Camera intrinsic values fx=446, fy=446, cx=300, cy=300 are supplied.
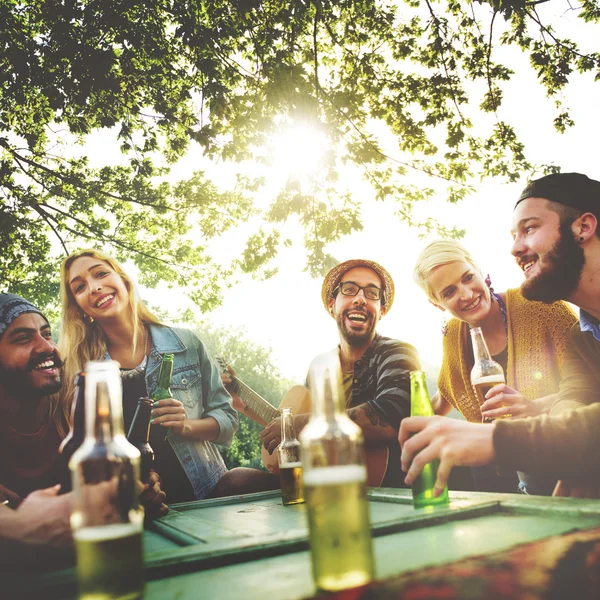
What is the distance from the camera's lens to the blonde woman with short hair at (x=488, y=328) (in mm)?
3051

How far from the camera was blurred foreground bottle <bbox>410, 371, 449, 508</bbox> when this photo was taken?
1.56m

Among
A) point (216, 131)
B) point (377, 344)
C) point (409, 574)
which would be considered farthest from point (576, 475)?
point (216, 131)

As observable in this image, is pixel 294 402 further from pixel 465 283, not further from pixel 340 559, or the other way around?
pixel 340 559

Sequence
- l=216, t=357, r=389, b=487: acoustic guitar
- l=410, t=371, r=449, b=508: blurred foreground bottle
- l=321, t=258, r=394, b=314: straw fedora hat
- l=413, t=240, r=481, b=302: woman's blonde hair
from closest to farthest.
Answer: l=410, t=371, r=449, b=508: blurred foreground bottle → l=413, t=240, r=481, b=302: woman's blonde hair → l=216, t=357, r=389, b=487: acoustic guitar → l=321, t=258, r=394, b=314: straw fedora hat

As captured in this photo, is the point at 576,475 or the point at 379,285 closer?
the point at 576,475

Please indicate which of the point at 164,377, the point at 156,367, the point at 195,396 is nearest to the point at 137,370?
the point at 156,367

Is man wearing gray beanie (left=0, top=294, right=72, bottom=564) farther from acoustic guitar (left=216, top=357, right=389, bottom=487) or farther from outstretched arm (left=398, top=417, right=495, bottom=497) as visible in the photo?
outstretched arm (left=398, top=417, right=495, bottom=497)

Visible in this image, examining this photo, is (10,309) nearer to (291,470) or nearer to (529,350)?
(291,470)

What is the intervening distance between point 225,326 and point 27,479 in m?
34.1

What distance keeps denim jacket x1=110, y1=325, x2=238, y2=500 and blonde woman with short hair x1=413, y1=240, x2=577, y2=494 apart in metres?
1.81

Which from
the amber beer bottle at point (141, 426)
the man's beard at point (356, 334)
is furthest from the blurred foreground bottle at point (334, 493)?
the man's beard at point (356, 334)

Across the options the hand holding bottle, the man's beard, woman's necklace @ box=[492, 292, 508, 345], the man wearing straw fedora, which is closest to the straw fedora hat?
the man wearing straw fedora

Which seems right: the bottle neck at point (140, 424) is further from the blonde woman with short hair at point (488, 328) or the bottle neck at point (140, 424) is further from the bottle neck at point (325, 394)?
the blonde woman with short hair at point (488, 328)

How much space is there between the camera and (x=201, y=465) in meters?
3.26
